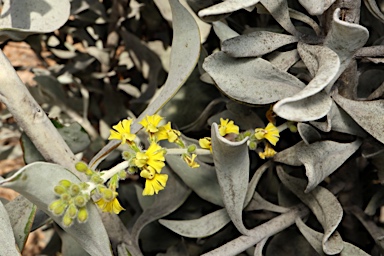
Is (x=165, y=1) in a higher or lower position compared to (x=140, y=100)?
higher

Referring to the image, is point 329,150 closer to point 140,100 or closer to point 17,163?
point 140,100

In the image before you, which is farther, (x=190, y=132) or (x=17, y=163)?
(x=17, y=163)

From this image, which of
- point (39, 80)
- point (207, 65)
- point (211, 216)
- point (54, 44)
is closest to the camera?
point (207, 65)

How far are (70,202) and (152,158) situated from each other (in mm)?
86

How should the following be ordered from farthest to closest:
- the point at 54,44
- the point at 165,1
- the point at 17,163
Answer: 1. the point at 17,163
2. the point at 54,44
3. the point at 165,1

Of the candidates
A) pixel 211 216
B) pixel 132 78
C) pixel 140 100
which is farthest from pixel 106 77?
pixel 211 216

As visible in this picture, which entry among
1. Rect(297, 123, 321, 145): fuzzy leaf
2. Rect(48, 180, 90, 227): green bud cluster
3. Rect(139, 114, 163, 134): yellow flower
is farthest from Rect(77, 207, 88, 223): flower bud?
Rect(297, 123, 321, 145): fuzzy leaf

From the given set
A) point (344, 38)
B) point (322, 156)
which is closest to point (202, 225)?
point (322, 156)

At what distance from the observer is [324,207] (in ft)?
1.87

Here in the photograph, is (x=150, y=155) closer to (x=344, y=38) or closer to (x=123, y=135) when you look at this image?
(x=123, y=135)

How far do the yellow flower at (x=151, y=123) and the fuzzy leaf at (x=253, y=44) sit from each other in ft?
0.31

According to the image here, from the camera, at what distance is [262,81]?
0.51 m

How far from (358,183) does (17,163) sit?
2.71 ft

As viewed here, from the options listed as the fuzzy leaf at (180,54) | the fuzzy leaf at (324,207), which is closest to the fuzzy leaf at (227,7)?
the fuzzy leaf at (180,54)
